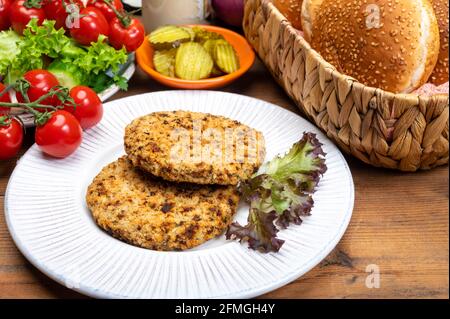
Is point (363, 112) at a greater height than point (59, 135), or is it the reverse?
point (363, 112)

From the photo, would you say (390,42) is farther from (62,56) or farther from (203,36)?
(62,56)

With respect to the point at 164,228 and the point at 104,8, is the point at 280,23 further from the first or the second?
the point at 164,228

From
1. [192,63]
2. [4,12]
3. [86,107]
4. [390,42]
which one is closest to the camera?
[390,42]

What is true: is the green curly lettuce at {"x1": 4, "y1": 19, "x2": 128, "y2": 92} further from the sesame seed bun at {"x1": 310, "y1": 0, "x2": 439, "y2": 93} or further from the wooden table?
the sesame seed bun at {"x1": 310, "y1": 0, "x2": 439, "y2": 93}

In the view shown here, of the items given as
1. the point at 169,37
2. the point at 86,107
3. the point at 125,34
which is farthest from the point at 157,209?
the point at 169,37

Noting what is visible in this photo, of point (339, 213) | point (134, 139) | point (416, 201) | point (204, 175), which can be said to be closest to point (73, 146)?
point (134, 139)

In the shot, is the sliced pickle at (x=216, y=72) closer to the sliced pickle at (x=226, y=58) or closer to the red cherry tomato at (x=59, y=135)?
the sliced pickle at (x=226, y=58)
